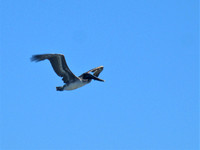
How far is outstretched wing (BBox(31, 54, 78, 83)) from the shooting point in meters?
47.7

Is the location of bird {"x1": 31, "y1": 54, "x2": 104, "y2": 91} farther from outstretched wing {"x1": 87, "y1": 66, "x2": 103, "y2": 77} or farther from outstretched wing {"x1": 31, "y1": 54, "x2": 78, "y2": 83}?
outstretched wing {"x1": 87, "y1": 66, "x2": 103, "y2": 77}

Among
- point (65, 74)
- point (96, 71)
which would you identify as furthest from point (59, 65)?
point (96, 71)

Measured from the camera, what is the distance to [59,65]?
48.8 meters

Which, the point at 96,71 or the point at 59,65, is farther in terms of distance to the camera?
the point at 96,71

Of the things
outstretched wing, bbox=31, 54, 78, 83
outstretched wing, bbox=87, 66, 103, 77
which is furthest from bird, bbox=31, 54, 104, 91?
outstretched wing, bbox=87, 66, 103, 77

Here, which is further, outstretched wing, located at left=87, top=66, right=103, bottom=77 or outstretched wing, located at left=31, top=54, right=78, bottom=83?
outstretched wing, located at left=87, top=66, right=103, bottom=77

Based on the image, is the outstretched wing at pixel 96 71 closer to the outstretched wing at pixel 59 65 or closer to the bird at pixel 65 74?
the bird at pixel 65 74

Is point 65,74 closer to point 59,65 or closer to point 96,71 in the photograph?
point 59,65

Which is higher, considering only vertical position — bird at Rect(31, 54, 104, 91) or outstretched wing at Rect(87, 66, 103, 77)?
outstretched wing at Rect(87, 66, 103, 77)

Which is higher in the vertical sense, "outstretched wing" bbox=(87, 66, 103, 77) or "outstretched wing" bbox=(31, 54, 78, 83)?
"outstretched wing" bbox=(87, 66, 103, 77)

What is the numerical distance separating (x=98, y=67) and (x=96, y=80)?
1.76m

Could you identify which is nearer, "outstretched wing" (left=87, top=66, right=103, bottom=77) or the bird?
the bird

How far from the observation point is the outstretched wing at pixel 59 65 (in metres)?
47.7

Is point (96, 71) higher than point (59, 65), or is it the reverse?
point (96, 71)
